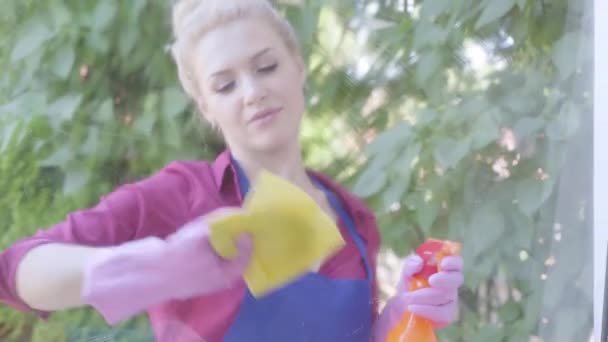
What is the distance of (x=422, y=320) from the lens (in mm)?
520

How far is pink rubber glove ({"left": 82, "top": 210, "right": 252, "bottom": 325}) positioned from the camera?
0.37 m

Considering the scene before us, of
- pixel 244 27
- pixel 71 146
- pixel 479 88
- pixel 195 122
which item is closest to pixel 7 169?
pixel 71 146

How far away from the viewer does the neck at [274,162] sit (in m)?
0.50

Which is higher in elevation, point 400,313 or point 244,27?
point 244,27

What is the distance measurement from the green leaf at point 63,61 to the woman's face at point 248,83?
18cm

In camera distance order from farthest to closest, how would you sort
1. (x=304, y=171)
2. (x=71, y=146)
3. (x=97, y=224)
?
(x=71, y=146) → (x=304, y=171) → (x=97, y=224)

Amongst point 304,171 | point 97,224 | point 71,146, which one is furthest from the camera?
point 71,146

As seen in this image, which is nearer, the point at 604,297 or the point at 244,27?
the point at 244,27

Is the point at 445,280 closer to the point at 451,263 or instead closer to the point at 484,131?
the point at 451,263

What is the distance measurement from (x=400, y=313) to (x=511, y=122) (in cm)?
22

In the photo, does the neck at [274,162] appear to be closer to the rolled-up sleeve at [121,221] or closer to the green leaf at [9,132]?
the rolled-up sleeve at [121,221]

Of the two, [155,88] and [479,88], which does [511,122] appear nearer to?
[479,88]

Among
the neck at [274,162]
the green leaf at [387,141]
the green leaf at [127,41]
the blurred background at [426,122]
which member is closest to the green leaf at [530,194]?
the blurred background at [426,122]

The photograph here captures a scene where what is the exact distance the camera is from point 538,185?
0.66m
